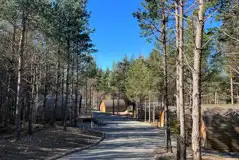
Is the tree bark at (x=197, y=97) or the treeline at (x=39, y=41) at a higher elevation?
the treeline at (x=39, y=41)

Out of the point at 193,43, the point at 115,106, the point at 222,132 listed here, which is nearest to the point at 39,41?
the point at 222,132

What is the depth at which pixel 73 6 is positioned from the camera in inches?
967

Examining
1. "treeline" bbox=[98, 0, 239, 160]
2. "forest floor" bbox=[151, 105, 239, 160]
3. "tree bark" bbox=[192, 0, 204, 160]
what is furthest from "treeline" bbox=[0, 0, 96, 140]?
"tree bark" bbox=[192, 0, 204, 160]

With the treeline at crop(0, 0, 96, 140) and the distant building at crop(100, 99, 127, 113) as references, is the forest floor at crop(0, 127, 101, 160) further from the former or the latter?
the distant building at crop(100, 99, 127, 113)

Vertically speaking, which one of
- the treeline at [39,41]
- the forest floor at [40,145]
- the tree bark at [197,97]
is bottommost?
the forest floor at [40,145]

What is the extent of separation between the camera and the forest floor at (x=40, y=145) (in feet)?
43.2

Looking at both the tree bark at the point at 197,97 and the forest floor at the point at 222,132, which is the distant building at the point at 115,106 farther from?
the tree bark at the point at 197,97

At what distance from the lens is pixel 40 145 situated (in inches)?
639

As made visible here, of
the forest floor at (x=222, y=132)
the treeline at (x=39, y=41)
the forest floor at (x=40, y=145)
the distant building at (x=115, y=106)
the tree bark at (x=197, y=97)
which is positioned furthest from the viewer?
the distant building at (x=115, y=106)

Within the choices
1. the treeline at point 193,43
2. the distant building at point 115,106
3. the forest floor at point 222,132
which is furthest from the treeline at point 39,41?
the distant building at point 115,106

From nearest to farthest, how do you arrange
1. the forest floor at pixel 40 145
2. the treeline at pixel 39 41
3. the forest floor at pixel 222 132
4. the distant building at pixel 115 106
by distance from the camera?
the forest floor at pixel 40 145 < the treeline at pixel 39 41 < the forest floor at pixel 222 132 < the distant building at pixel 115 106

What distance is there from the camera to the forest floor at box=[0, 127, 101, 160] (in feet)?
43.2

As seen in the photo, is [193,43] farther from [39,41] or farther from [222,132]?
[39,41]

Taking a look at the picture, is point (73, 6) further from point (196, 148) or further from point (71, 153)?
point (196, 148)
